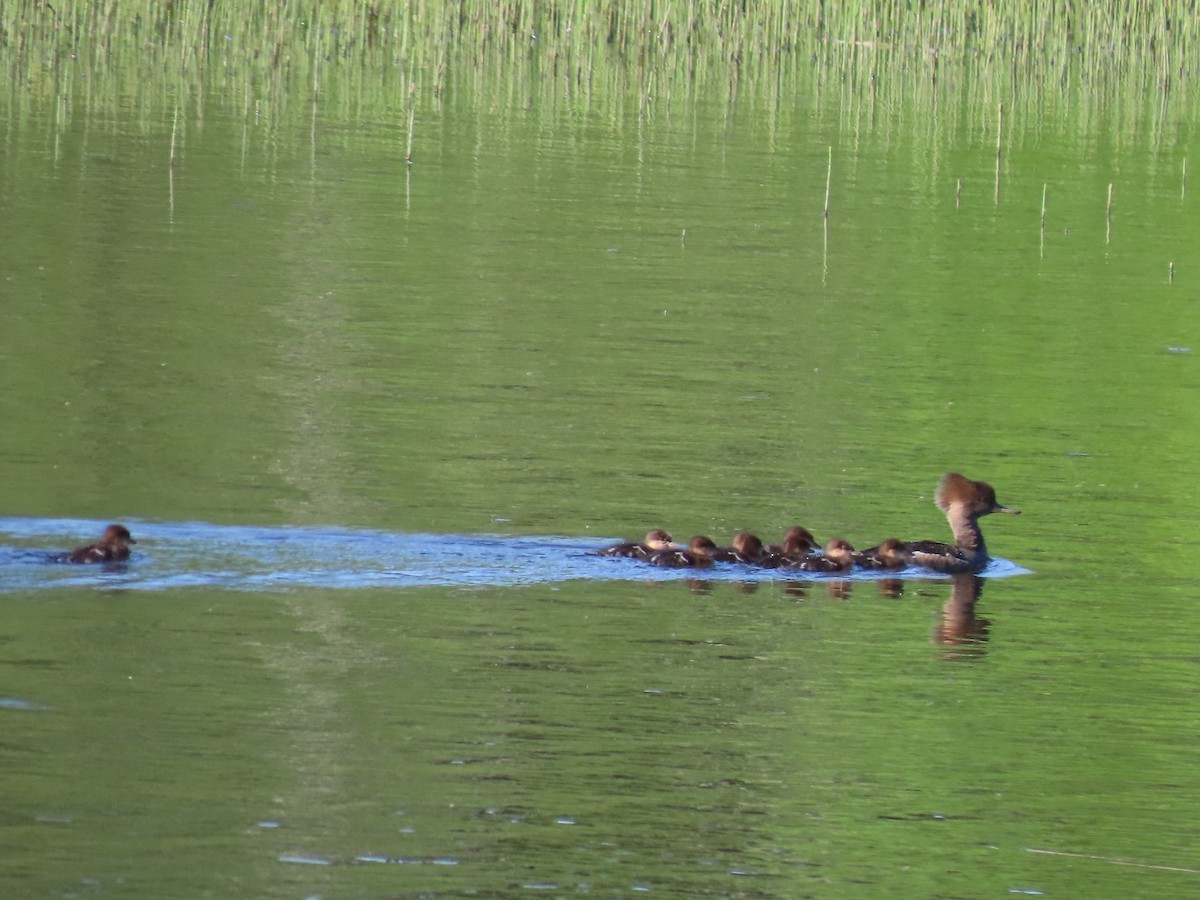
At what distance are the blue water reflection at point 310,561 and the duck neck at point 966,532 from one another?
0.76 meters

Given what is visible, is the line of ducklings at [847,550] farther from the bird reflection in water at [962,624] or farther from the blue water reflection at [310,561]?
the bird reflection in water at [962,624]

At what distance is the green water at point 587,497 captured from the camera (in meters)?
8.22

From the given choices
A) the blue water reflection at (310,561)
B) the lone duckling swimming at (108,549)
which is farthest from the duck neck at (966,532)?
the lone duckling swimming at (108,549)

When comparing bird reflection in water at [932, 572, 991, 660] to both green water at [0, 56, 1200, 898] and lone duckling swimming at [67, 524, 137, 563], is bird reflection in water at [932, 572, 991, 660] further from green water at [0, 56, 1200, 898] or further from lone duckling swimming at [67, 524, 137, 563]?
lone duckling swimming at [67, 524, 137, 563]

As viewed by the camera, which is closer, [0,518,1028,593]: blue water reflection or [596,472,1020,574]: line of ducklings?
[0,518,1028,593]: blue water reflection

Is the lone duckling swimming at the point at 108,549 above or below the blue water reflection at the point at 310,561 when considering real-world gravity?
above

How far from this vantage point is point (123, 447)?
1404 cm

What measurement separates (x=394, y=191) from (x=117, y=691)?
16.7 metres

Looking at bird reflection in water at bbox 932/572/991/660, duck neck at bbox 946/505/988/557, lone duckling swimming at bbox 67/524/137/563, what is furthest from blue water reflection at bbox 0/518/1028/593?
duck neck at bbox 946/505/988/557

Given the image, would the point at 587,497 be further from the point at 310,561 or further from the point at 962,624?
the point at 962,624

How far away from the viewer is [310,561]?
38.5 ft

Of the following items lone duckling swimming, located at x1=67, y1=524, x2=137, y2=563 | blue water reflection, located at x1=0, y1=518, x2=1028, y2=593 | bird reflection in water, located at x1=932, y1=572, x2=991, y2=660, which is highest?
lone duckling swimming, located at x1=67, y1=524, x2=137, y2=563

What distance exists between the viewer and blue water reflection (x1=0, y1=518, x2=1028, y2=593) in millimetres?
11297

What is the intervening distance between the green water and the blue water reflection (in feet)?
0.58
